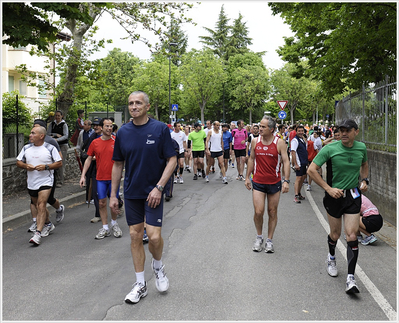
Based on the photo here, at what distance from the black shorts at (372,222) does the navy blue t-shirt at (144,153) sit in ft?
11.7

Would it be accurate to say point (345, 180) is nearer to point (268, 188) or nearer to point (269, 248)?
point (268, 188)

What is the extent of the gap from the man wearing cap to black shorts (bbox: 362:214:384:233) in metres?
1.61

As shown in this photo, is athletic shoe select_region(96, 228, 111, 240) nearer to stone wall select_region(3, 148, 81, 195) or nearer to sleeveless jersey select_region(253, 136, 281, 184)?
sleeveless jersey select_region(253, 136, 281, 184)

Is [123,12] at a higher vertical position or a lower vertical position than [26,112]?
higher

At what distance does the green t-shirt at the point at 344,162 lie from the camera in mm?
4895

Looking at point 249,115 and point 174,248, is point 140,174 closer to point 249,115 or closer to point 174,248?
point 174,248

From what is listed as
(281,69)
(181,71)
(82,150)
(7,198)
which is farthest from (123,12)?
(281,69)

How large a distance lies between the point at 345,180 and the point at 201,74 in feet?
180

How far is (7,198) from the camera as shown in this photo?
1011 centimetres

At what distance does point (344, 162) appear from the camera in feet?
16.0

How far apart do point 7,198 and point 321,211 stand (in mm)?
7183

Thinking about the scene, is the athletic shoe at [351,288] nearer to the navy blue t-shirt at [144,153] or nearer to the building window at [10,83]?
the navy blue t-shirt at [144,153]

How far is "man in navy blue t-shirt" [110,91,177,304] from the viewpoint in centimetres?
436

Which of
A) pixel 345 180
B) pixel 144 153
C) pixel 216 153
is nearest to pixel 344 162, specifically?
pixel 345 180
